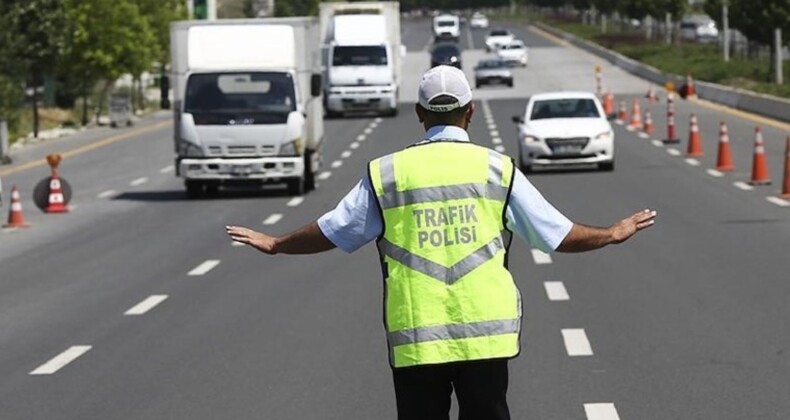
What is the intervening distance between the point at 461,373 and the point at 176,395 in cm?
543

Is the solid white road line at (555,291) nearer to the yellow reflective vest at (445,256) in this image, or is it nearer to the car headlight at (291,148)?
the yellow reflective vest at (445,256)

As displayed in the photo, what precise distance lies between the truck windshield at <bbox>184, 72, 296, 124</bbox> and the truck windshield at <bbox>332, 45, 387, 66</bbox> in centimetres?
2696

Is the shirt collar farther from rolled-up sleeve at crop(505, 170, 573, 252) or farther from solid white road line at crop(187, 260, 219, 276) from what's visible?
solid white road line at crop(187, 260, 219, 276)

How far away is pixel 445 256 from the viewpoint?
5.82 m

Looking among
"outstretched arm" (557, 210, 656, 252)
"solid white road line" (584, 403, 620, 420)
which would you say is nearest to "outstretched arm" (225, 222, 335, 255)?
"outstretched arm" (557, 210, 656, 252)

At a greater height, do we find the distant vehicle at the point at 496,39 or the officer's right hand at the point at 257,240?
the officer's right hand at the point at 257,240

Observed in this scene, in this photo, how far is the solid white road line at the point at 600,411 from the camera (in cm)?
993

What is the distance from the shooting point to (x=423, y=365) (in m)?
5.79

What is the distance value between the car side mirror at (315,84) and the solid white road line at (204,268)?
10604 mm

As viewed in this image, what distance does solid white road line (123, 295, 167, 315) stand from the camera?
15324mm

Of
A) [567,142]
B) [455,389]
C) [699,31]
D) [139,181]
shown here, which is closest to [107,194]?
[139,181]

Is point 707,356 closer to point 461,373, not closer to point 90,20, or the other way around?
point 461,373

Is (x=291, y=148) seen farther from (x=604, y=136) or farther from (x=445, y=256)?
(x=445, y=256)

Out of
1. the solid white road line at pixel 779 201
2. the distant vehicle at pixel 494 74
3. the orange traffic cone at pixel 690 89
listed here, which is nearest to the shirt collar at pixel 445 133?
the solid white road line at pixel 779 201
